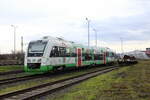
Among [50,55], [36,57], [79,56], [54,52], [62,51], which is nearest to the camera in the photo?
[36,57]

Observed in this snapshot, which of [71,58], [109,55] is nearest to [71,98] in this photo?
[71,58]

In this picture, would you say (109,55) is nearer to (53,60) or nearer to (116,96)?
(53,60)

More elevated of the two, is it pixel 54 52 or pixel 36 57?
pixel 54 52

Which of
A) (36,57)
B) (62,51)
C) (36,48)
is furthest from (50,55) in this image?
(62,51)

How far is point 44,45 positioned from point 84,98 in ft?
40.2

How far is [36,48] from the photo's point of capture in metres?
22.3

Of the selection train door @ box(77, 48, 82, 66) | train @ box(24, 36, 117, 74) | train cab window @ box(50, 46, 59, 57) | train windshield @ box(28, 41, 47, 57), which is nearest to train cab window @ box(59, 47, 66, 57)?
train @ box(24, 36, 117, 74)

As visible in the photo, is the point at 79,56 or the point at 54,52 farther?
the point at 79,56

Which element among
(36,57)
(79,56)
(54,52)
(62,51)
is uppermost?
(62,51)

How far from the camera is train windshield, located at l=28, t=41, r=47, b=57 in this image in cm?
2186

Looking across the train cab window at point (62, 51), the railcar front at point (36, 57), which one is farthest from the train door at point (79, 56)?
the railcar front at point (36, 57)

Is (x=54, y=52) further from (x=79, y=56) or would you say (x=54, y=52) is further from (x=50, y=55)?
(x=79, y=56)

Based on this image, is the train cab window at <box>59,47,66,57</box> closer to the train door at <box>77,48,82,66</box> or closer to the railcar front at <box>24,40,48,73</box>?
the railcar front at <box>24,40,48,73</box>

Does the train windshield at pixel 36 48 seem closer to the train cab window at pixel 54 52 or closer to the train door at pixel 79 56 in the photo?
the train cab window at pixel 54 52
